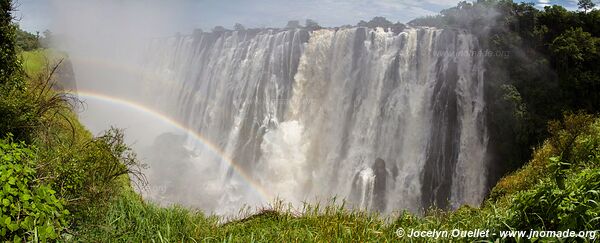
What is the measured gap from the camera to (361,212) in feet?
24.9

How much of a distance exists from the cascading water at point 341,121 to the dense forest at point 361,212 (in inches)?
97.5

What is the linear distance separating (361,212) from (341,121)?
27266 mm

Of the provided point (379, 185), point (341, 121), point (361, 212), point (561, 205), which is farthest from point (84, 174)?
point (341, 121)

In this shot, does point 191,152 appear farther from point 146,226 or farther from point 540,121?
point 146,226

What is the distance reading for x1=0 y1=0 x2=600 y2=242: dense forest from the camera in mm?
5172

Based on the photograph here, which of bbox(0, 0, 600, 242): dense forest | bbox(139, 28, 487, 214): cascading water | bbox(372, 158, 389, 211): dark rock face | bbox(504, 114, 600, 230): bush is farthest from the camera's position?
bbox(139, 28, 487, 214): cascading water

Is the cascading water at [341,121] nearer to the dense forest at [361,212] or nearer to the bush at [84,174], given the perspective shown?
the dense forest at [361,212]

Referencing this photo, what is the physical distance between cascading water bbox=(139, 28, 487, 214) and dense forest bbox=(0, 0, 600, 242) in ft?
8.13

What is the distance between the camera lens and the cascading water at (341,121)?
2947 centimetres

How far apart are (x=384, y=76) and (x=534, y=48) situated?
441 inches

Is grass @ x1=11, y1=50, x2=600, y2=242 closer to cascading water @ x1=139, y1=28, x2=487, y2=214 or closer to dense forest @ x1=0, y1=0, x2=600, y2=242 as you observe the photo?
dense forest @ x1=0, y1=0, x2=600, y2=242

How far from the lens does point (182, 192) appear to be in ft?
109

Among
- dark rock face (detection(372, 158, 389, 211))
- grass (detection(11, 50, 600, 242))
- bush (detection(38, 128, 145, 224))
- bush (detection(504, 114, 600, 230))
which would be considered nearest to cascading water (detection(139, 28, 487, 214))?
dark rock face (detection(372, 158, 389, 211))

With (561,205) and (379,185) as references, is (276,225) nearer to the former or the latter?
(561,205)
